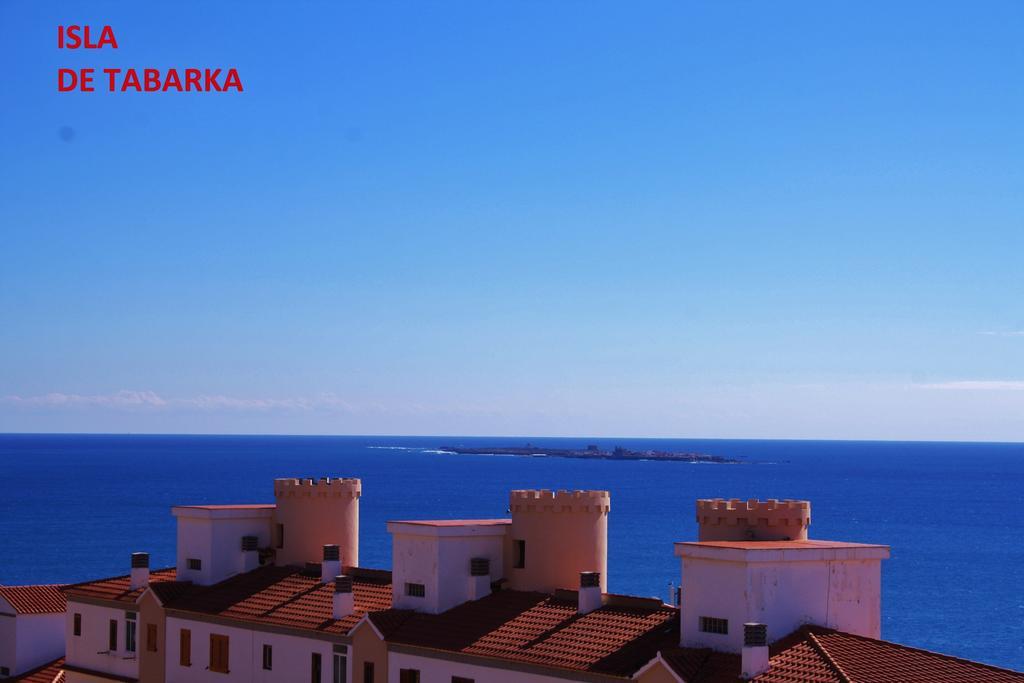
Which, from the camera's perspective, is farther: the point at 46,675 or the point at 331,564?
the point at 46,675

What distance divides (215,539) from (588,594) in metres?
18.1

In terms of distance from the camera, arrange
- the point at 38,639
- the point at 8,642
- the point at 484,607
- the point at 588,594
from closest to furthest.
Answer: the point at 588,594 → the point at 484,607 → the point at 8,642 → the point at 38,639

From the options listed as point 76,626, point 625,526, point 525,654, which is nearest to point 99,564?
point 625,526

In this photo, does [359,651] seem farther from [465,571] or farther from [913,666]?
[913,666]

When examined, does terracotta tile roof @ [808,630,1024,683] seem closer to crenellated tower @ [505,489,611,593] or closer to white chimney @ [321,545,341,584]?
crenellated tower @ [505,489,611,593]

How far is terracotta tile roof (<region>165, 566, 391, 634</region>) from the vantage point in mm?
44219

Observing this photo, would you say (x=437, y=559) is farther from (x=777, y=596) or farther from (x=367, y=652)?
(x=777, y=596)

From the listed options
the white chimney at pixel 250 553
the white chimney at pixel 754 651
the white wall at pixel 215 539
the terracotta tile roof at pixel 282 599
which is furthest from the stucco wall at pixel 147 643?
the white chimney at pixel 754 651

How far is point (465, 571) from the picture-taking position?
4359cm

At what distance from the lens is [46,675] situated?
55938 millimetres

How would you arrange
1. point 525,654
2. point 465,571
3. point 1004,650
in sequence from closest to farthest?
1. point 525,654
2. point 465,571
3. point 1004,650

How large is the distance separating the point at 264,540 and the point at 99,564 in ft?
296

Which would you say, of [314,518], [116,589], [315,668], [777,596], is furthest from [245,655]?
[777,596]

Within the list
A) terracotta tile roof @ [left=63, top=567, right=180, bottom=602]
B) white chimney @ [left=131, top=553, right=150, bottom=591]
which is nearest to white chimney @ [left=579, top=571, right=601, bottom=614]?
terracotta tile roof @ [left=63, top=567, right=180, bottom=602]
